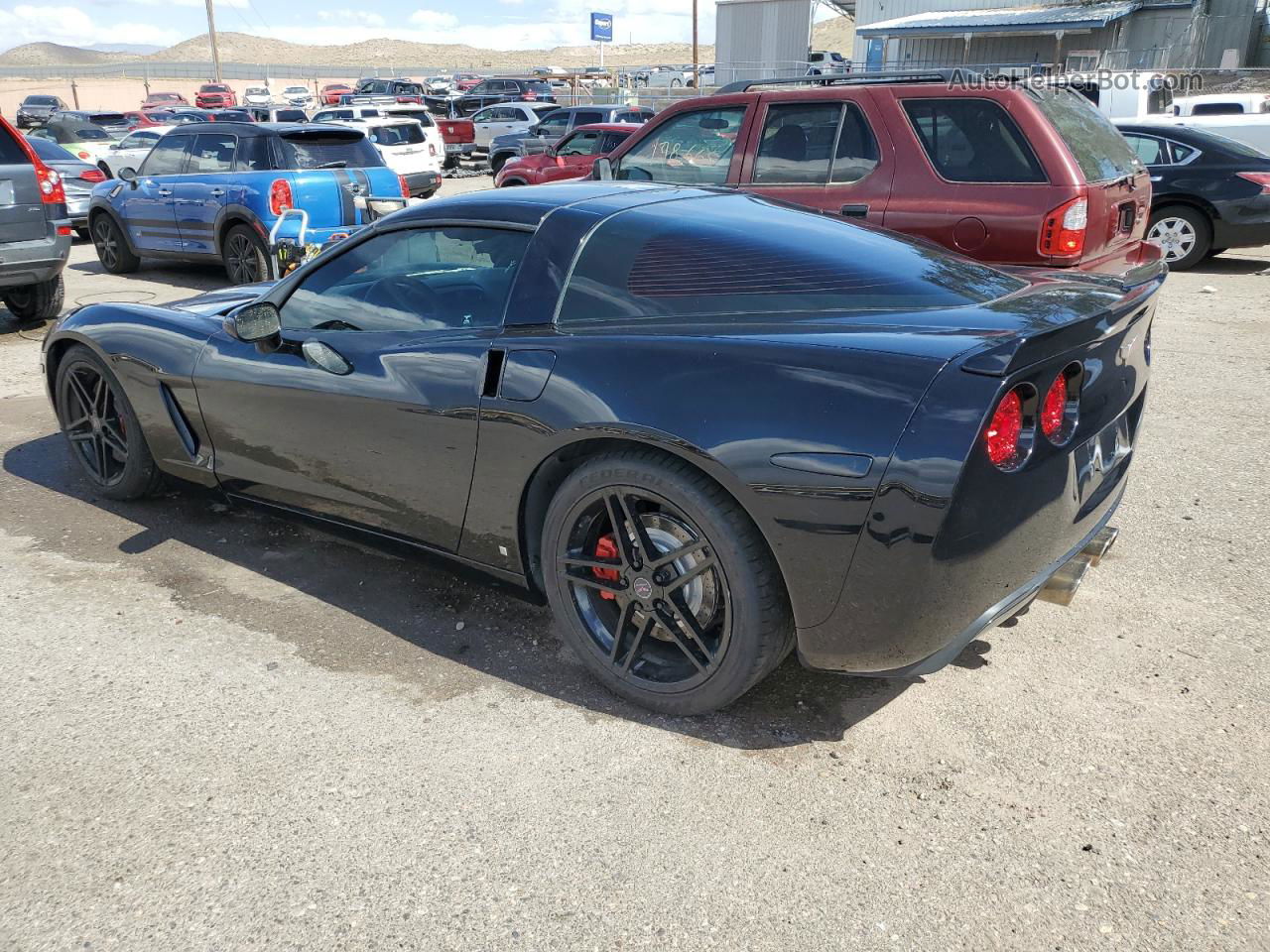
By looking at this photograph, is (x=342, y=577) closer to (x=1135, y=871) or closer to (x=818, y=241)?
(x=818, y=241)

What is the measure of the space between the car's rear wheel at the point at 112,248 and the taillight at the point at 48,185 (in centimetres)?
310

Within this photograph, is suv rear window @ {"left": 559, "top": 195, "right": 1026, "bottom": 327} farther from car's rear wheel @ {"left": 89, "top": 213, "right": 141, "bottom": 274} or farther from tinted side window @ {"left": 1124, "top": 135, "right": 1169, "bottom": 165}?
car's rear wheel @ {"left": 89, "top": 213, "right": 141, "bottom": 274}

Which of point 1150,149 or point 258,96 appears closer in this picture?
point 1150,149

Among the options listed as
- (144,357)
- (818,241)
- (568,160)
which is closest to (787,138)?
(818,241)

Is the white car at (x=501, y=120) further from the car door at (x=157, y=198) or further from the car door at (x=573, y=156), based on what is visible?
the car door at (x=157, y=198)

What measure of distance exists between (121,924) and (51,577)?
2.16 meters

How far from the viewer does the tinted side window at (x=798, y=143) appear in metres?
6.32

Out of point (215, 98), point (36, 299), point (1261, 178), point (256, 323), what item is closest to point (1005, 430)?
point (256, 323)

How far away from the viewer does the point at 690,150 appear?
714cm

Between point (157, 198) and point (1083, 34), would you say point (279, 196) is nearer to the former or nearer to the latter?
point (157, 198)

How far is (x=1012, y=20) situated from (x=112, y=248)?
86.7ft

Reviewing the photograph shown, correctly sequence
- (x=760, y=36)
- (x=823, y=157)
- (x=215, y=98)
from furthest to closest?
1. (x=215, y=98)
2. (x=760, y=36)
3. (x=823, y=157)

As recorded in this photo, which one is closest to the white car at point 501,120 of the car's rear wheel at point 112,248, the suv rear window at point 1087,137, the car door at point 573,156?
the car door at point 573,156

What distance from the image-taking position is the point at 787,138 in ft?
21.5
